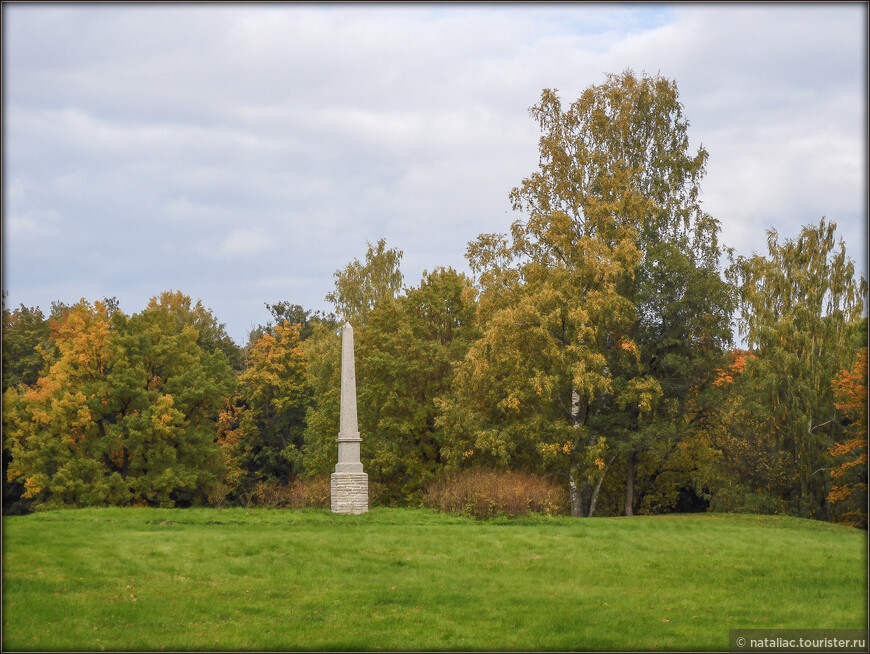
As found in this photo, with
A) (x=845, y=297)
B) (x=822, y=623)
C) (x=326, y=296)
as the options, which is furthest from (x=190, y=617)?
(x=326, y=296)

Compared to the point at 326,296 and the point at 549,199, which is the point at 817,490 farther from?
the point at 326,296

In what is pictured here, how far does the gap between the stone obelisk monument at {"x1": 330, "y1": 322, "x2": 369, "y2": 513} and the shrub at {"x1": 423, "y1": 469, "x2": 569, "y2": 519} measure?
221 cm

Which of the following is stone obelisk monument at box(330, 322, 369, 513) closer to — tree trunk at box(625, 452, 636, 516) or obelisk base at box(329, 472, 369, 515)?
obelisk base at box(329, 472, 369, 515)

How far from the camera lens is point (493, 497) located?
901 inches

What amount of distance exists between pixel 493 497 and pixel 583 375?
5663 mm

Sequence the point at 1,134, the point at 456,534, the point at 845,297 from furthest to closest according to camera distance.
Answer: the point at 845,297
the point at 456,534
the point at 1,134

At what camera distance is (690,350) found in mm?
29953

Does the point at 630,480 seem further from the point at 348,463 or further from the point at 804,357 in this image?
the point at 348,463

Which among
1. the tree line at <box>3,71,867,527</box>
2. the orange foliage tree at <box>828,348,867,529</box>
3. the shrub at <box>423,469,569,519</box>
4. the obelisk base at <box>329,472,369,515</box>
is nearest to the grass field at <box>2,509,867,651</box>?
the shrub at <box>423,469,569,519</box>

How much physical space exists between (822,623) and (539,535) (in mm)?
7740

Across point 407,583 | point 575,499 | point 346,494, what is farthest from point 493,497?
point 407,583

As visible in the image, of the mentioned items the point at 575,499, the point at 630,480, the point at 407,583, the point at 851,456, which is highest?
the point at 851,456

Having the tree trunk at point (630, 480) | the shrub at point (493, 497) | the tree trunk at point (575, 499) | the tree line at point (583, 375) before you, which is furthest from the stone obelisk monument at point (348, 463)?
the tree trunk at point (630, 480)

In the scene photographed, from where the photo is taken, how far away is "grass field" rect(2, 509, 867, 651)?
1144 cm
